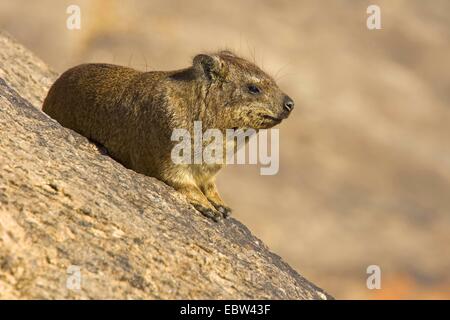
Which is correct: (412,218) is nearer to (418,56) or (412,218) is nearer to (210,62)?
(418,56)

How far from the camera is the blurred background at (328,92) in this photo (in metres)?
26.1

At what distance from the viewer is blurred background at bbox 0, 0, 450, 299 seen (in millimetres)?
26109

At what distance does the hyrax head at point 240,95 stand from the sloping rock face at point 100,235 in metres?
1.39

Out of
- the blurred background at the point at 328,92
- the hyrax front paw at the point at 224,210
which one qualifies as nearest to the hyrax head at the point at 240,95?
the hyrax front paw at the point at 224,210

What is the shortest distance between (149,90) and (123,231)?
3.32m

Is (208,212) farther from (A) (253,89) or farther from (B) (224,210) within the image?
(A) (253,89)

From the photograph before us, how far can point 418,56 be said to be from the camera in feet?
115

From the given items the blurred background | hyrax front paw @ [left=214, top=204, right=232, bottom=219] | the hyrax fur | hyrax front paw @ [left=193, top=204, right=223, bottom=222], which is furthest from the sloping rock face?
the blurred background

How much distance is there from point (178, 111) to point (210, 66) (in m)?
0.80

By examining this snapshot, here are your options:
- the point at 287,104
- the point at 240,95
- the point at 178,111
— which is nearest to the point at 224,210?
the point at 178,111

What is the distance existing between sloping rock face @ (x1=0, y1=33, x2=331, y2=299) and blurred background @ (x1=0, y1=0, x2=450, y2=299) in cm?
1424

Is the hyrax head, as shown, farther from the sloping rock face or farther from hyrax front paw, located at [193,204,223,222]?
the sloping rock face

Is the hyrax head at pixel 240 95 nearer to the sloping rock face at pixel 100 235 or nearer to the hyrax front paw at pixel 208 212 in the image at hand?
the hyrax front paw at pixel 208 212
